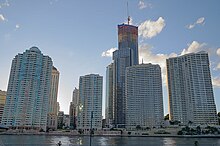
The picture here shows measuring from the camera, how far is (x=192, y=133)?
200 meters

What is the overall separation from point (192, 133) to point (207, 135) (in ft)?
38.8

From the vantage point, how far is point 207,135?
195 meters
